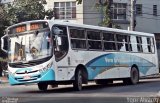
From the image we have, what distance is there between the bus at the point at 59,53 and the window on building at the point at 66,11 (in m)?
26.6

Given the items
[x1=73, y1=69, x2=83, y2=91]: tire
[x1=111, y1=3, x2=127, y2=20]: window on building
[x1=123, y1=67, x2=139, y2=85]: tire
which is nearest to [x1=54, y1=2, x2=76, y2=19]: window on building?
[x1=111, y1=3, x2=127, y2=20]: window on building

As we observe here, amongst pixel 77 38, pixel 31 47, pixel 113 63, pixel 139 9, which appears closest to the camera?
pixel 31 47

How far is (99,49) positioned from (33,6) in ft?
79.1

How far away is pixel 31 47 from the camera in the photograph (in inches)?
827

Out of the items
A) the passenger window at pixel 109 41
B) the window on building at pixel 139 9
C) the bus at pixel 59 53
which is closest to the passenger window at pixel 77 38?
the bus at pixel 59 53

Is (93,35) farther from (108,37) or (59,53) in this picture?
(59,53)

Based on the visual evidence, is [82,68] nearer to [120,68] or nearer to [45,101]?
[120,68]

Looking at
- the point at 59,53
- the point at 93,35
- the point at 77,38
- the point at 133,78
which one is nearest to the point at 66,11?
the point at 133,78

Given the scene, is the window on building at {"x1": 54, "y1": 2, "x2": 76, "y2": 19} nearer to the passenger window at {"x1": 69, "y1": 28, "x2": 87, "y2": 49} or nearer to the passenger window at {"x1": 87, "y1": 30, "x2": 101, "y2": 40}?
the passenger window at {"x1": 87, "y1": 30, "x2": 101, "y2": 40}

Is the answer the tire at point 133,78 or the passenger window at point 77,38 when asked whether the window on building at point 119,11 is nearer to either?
the tire at point 133,78

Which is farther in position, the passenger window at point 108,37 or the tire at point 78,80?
the passenger window at point 108,37

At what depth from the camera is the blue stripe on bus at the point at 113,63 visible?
77.8 feet

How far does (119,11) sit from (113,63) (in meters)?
30.1

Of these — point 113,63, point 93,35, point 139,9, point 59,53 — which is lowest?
point 113,63
